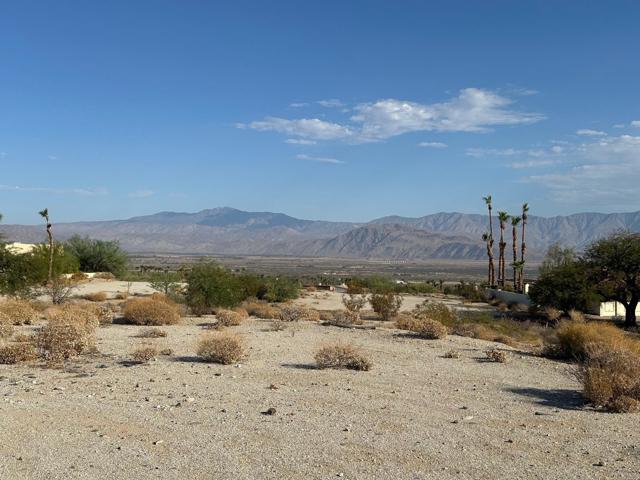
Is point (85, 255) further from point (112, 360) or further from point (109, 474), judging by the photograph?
point (109, 474)

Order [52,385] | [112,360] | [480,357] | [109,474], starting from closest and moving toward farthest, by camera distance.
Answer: [109,474], [52,385], [112,360], [480,357]

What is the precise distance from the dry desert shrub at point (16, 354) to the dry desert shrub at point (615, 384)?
12.3m

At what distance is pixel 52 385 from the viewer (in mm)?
12422

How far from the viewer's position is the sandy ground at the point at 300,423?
313 inches

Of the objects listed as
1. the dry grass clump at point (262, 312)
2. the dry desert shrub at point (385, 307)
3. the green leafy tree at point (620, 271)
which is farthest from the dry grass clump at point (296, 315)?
the green leafy tree at point (620, 271)

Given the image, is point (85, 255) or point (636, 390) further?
point (85, 255)

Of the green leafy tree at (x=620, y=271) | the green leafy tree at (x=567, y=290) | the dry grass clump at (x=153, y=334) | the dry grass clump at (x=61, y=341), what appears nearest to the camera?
the dry grass clump at (x=61, y=341)

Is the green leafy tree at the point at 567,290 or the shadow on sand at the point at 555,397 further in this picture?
the green leafy tree at the point at 567,290

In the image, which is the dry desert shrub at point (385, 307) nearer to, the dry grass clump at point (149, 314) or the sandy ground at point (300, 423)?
the dry grass clump at point (149, 314)

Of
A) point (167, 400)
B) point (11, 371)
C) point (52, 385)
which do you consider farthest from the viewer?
point (11, 371)

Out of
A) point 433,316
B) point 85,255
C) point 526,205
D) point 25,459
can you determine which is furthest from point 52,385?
point 526,205

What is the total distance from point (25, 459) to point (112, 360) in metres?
7.48

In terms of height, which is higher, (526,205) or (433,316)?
(526,205)

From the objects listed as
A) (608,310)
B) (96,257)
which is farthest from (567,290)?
(96,257)
